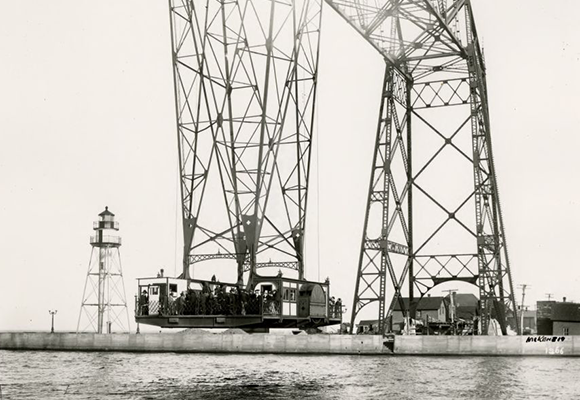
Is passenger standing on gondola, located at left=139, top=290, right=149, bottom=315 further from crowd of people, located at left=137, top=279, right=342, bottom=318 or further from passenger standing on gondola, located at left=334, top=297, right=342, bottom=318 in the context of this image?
passenger standing on gondola, located at left=334, top=297, right=342, bottom=318

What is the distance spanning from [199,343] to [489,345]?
51.8 feet

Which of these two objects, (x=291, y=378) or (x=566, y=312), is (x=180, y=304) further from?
(x=566, y=312)

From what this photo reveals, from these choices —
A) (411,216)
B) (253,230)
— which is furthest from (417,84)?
(253,230)

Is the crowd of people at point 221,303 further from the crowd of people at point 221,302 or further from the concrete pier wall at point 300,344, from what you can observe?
the concrete pier wall at point 300,344

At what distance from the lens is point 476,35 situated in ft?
131

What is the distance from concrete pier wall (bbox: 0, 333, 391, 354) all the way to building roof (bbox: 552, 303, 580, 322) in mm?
18728

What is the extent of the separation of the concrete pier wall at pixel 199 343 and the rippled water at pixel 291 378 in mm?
1464

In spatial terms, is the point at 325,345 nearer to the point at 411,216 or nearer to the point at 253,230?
the point at 411,216

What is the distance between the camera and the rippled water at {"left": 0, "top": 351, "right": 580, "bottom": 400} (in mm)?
24688

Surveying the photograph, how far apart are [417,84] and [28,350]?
27.8 m

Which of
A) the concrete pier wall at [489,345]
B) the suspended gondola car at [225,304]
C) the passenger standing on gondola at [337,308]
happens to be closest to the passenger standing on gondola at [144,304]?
the suspended gondola car at [225,304]

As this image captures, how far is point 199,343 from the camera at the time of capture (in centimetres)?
4822

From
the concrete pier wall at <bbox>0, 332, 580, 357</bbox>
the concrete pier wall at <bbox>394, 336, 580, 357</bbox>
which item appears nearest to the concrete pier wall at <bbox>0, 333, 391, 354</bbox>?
the concrete pier wall at <bbox>0, 332, 580, 357</bbox>

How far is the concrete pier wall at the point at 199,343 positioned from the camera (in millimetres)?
43125
